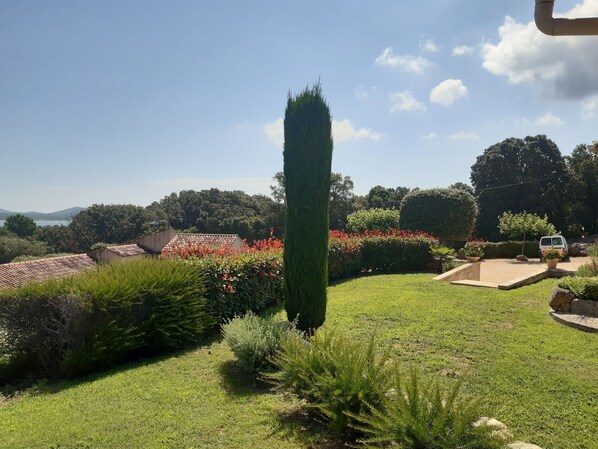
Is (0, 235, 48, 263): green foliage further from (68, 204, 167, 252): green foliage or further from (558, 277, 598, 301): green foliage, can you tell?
(558, 277, 598, 301): green foliage

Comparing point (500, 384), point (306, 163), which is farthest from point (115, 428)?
point (306, 163)

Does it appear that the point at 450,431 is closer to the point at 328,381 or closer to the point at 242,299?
the point at 328,381

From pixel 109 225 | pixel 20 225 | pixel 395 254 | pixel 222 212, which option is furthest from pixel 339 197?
pixel 20 225

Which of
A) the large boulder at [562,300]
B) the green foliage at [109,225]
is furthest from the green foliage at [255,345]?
the green foliage at [109,225]

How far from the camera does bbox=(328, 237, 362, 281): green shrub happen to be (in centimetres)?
1364

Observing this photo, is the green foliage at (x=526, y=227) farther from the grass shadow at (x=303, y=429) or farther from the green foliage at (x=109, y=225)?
Result: the green foliage at (x=109, y=225)

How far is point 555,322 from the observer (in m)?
7.07

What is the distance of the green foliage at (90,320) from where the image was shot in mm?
5734

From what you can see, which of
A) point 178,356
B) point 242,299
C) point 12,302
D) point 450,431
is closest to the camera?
point 450,431

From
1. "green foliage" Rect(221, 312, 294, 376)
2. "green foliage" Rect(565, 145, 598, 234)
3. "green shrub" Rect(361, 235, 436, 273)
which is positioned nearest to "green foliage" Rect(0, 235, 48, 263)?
"green shrub" Rect(361, 235, 436, 273)

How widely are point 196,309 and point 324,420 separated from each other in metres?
3.92

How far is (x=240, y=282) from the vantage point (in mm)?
8305

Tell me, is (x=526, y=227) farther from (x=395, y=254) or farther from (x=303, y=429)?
(x=303, y=429)

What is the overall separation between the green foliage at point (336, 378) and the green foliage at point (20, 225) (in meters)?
70.8
